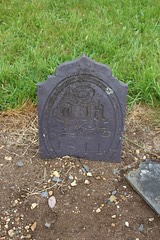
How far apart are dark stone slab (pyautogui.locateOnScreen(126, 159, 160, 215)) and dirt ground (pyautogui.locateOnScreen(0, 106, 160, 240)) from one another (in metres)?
0.06

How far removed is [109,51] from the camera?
10.8 ft

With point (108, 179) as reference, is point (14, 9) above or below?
above

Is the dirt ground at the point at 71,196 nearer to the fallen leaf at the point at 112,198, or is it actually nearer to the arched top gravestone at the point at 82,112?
the fallen leaf at the point at 112,198

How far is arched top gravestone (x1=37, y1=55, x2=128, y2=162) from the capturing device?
1950 millimetres

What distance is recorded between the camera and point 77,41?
3.45 m

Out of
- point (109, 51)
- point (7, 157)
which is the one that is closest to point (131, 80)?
point (109, 51)

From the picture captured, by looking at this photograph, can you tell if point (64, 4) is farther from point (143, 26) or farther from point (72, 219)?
point (72, 219)

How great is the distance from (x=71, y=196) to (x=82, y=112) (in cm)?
59

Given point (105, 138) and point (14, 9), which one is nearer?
point (105, 138)

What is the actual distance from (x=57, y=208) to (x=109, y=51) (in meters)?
1.98

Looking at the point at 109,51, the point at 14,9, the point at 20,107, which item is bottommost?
the point at 20,107

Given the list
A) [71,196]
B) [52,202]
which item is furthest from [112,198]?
[52,202]

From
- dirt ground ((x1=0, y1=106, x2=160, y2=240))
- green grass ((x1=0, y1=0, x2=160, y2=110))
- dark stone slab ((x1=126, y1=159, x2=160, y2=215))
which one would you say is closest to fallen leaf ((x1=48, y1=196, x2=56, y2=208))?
dirt ground ((x1=0, y1=106, x2=160, y2=240))

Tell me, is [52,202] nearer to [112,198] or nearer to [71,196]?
[71,196]
